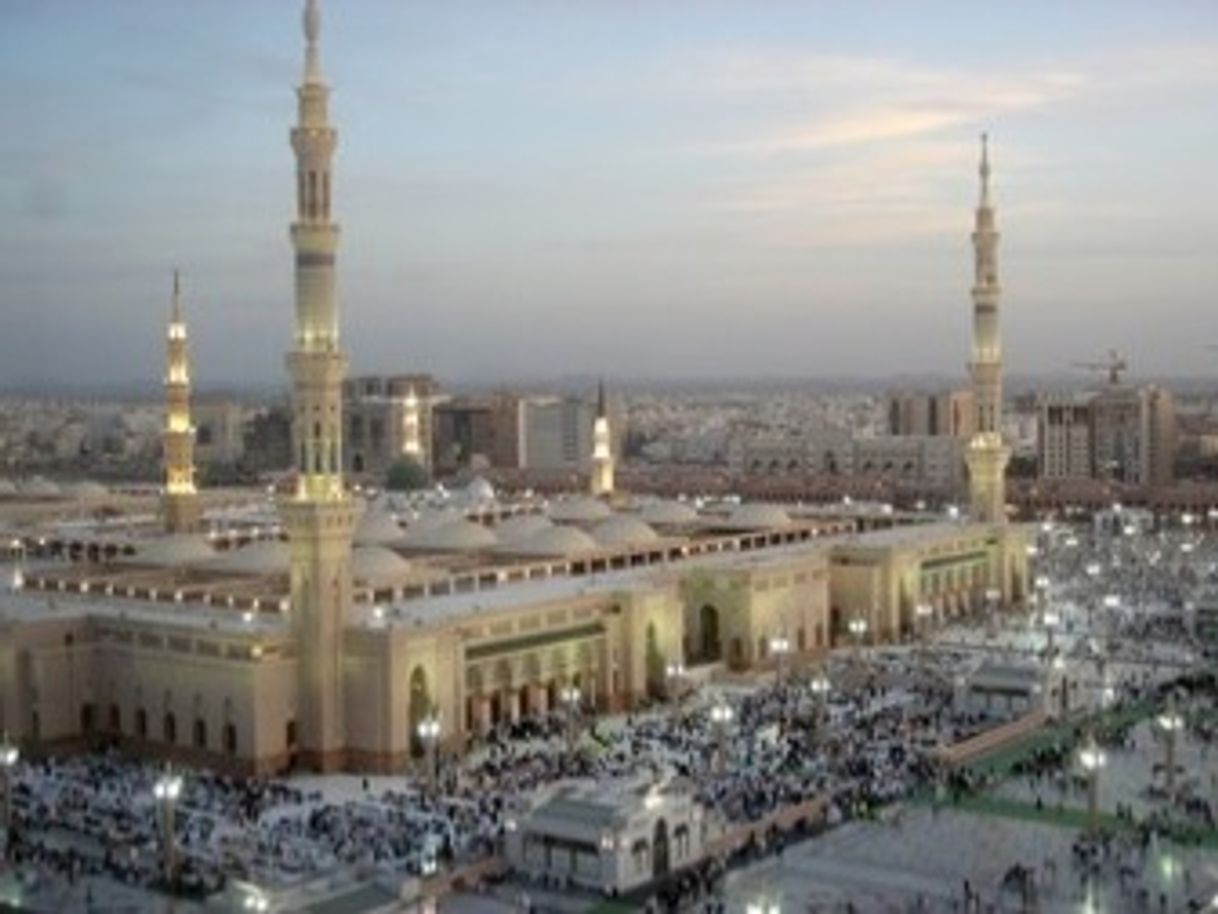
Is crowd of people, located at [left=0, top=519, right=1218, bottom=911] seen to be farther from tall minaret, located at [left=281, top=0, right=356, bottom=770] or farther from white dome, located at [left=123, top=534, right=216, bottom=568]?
white dome, located at [left=123, top=534, right=216, bottom=568]

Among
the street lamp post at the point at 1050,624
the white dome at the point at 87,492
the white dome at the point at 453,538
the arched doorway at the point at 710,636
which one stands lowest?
the street lamp post at the point at 1050,624

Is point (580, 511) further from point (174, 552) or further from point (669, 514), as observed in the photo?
point (174, 552)

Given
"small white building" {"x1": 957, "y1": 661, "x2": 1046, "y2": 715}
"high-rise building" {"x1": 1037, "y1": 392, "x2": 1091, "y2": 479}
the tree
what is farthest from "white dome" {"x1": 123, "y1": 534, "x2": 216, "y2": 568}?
"high-rise building" {"x1": 1037, "y1": 392, "x2": 1091, "y2": 479}

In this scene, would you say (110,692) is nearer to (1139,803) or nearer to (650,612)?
(650,612)

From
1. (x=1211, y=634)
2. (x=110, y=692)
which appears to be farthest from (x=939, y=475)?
(x=110, y=692)

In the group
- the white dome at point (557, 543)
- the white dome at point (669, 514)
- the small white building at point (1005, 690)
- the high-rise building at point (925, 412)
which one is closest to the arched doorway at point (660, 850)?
the small white building at point (1005, 690)

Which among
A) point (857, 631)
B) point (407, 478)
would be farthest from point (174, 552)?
point (407, 478)

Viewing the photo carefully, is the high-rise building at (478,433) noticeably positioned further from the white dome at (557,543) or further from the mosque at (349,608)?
the white dome at (557,543)
